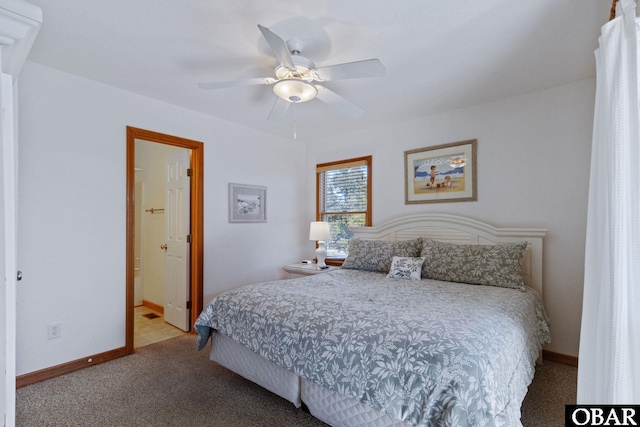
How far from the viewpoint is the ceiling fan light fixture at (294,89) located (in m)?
2.11

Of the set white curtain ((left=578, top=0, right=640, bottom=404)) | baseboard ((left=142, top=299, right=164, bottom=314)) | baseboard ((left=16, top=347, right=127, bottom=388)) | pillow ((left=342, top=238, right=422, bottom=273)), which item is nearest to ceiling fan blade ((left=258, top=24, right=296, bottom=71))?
white curtain ((left=578, top=0, right=640, bottom=404))

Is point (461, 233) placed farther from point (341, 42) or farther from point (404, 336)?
point (341, 42)

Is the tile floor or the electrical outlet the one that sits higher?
the electrical outlet

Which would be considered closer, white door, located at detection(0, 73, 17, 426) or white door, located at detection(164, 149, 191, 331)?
white door, located at detection(0, 73, 17, 426)

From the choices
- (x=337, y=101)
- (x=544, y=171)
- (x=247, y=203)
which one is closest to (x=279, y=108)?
(x=337, y=101)

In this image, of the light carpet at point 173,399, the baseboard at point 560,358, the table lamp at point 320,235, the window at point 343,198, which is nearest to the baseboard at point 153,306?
the light carpet at point 173,399

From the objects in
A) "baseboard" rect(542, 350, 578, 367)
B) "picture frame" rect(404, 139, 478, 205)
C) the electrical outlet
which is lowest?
"baseboard" rect(542, 350, 578, 367)

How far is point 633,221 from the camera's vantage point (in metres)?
1.02

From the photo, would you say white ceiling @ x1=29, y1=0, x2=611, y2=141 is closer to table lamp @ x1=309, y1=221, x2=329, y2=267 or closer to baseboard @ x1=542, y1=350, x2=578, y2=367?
table lamp @ x1=309, y1=221, x2=329, y2=267

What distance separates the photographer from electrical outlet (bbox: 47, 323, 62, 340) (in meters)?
2.44

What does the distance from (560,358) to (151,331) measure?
13.6 feet

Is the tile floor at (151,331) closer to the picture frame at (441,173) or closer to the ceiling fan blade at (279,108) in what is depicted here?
the ceiling fan blade at (279,108)

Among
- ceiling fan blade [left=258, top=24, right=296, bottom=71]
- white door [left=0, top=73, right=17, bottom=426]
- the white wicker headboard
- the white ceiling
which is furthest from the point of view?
the white wicker headboard

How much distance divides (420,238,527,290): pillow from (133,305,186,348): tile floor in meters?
2.83
